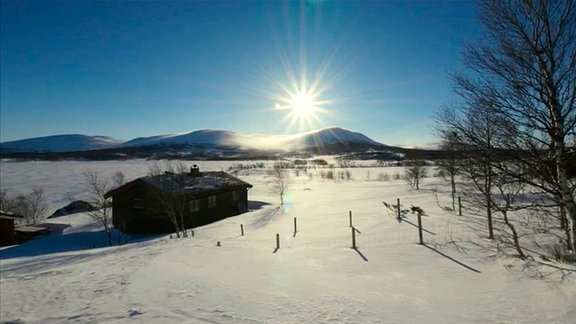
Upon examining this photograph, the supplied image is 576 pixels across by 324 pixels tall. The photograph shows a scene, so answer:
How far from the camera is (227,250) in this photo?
13.6 meters

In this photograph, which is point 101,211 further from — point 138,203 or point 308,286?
point 308,286

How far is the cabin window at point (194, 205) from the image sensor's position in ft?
97.8

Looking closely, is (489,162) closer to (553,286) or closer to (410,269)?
(553,286)

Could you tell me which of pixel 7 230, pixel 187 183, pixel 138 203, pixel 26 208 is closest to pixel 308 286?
pixel 187 183

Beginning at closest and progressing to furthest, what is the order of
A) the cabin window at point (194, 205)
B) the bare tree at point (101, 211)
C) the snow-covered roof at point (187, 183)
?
the bare tree at point (101, 211), the snow-covered roof at point (187, 183), the cabin window at point (194, 205)

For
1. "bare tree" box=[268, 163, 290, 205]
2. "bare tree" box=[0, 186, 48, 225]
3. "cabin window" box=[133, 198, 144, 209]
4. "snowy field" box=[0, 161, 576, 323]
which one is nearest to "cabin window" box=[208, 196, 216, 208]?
"cabin window" box=[133, 198, 144, 209]

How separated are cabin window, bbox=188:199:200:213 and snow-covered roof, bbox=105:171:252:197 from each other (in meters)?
1.07

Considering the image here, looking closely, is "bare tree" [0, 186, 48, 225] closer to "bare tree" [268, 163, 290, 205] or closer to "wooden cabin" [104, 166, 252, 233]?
"wooden cabin" [104, 166, 252, 233]

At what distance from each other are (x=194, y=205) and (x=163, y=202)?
449 centimetres

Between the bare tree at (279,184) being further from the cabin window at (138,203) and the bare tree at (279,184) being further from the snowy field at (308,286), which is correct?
the snowy field at (308,286)

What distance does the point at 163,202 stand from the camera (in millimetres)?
26047

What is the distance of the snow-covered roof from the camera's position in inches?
1104

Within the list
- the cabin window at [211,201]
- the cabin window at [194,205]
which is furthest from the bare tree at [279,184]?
the cabin window at [194,205]

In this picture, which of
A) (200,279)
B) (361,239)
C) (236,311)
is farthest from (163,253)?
(361,239)
